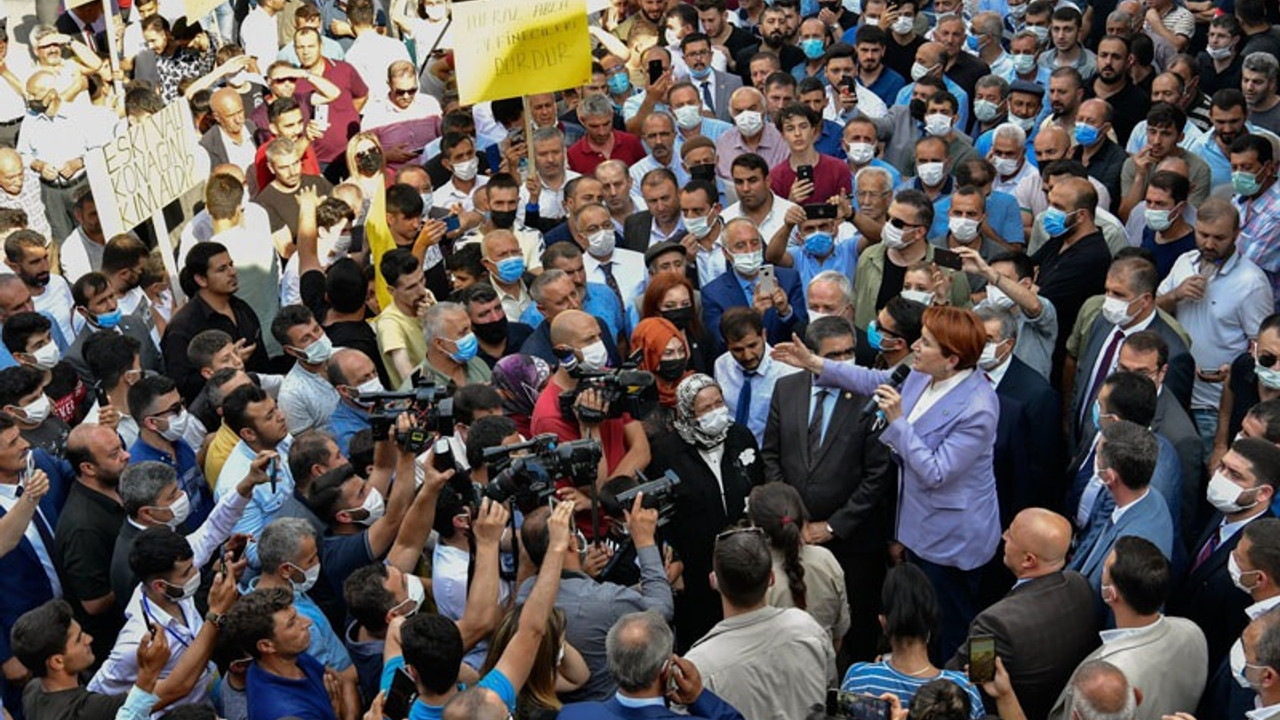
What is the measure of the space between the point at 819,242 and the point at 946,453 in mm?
2867

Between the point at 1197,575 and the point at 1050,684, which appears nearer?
the point at 1050,684

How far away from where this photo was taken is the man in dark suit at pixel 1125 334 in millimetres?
8438

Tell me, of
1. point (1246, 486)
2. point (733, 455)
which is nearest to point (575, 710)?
point (733, 455)

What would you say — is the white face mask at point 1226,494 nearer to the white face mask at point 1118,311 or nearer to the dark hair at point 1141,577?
the dark hair at point 1141,577

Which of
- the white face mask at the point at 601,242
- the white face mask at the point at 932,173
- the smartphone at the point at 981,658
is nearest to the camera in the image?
the smartphone at the point at 981,658

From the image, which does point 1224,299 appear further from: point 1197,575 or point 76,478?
point 76,478

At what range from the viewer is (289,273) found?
10438 mm

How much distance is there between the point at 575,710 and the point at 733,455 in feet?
8.22

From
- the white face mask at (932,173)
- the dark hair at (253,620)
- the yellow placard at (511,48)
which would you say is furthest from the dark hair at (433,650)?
the white face mask at (932,173)

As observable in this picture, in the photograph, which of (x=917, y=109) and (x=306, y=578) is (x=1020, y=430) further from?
(x=917, y=109)

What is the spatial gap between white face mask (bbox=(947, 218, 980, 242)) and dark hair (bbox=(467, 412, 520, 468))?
3866 mm

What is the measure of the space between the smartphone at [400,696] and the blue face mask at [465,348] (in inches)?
123

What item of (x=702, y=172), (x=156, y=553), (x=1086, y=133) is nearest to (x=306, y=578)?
(x=156, y=553)

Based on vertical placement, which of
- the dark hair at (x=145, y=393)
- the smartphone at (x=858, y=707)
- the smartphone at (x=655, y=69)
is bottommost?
the smartphone at (x=655, y=69)
